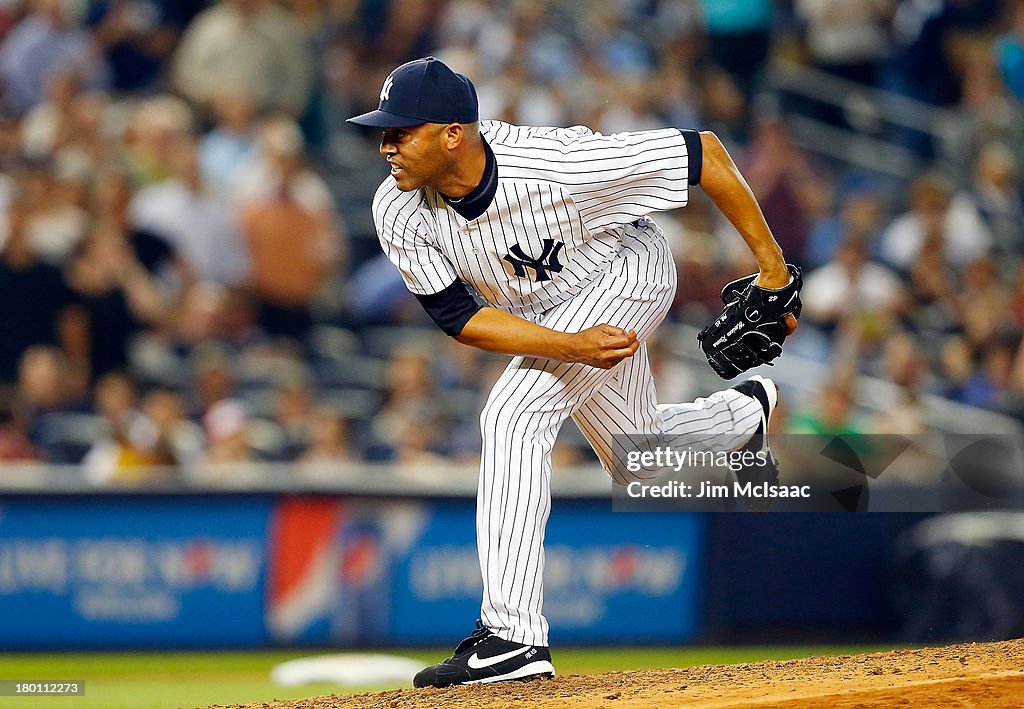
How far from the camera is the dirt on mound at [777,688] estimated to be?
377 cm

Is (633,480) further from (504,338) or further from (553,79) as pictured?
(553,79)

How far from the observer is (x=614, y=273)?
4184 mm

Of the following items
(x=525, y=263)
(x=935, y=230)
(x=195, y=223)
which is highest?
(x=195, y=223)

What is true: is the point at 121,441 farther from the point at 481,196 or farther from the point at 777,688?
the point at 777,688

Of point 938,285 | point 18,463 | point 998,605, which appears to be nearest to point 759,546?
point 998,605

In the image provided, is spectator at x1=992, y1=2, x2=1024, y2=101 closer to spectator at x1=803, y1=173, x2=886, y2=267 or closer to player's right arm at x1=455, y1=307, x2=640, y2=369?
spectator at x1=803, y1=173, x2=886, y2=267

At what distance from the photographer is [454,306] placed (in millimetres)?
4039

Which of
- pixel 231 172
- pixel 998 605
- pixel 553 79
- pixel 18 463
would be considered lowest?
pixel 998 605

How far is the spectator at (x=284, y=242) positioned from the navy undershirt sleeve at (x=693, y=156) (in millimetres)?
4551

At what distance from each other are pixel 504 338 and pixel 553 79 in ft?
18.1

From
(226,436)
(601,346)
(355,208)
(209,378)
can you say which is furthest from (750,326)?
(355,208)

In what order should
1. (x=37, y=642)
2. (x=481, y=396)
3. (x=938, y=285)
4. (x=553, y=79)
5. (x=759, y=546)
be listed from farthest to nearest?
(x=553, y=79)
(x=938, y=285)
(x=481, y=396)
(x=759, y=546)
(x=37, y=642)

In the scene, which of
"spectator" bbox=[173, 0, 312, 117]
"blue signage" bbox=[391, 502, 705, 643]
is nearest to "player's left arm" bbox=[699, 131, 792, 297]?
"blue signage" bbox=[391, 502, 705, 643]

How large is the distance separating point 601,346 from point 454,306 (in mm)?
432
